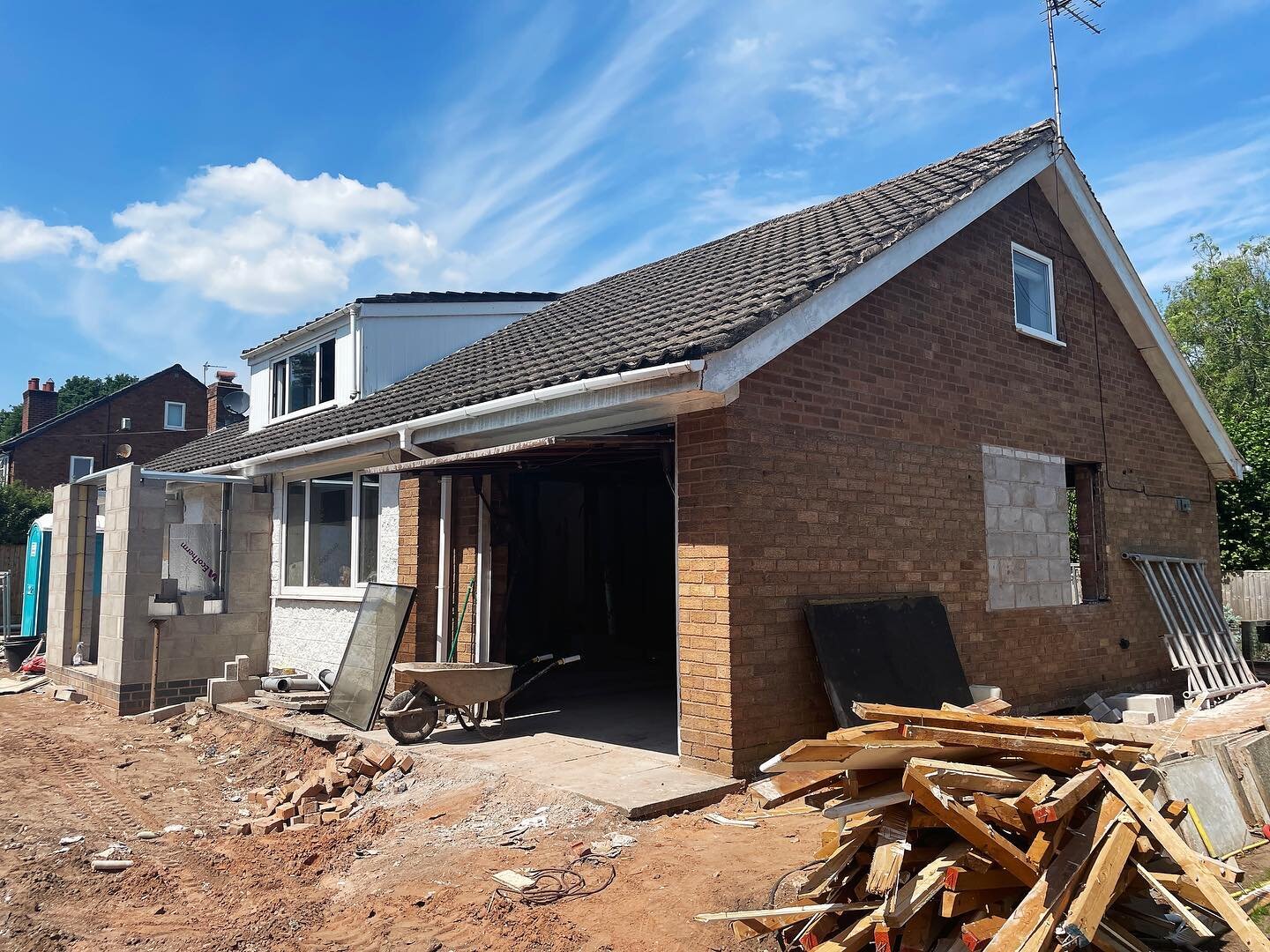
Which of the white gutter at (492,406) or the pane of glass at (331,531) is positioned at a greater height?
the white gutter at (492,406)

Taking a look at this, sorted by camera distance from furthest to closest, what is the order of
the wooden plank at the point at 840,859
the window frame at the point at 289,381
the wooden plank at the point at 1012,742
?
the window frame at the point at 289,381
the wooden plank at the point at 840,859
the wooden plank at the point at 1012,742

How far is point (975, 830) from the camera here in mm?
3910

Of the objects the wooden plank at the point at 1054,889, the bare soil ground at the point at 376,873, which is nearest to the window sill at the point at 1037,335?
the bare soil ground at the point at 376,873

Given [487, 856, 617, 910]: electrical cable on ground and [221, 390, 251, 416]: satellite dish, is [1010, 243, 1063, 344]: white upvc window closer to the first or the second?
[487, 856, 617, 910]: electrical cable on ground

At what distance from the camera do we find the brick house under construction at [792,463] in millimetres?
7301

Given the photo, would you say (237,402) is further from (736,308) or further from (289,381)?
(736,308)

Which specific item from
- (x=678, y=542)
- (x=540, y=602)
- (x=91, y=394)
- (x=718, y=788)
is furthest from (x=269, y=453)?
(x=91, y=394)

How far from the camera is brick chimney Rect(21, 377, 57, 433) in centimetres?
3919

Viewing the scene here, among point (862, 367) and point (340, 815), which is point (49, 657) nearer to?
point (340, 815)

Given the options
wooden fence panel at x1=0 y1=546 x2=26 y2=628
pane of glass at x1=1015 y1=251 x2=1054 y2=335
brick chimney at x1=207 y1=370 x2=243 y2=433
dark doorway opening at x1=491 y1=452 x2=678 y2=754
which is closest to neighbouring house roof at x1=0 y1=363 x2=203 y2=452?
wooden fence panel at x1=0 y1=546 x2=26 y2=628

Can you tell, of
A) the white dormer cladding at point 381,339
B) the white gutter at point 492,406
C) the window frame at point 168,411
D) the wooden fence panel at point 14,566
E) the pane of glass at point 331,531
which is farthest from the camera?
the window frame at point 168,411

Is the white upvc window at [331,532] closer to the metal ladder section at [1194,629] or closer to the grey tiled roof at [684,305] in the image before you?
the grey tiled roof at [684,305]

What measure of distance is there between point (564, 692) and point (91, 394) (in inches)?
2695

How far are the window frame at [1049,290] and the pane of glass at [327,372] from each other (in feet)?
33.9
